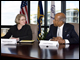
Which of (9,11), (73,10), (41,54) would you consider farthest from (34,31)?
(9,11)

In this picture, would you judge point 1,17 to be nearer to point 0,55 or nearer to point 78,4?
point 78,4

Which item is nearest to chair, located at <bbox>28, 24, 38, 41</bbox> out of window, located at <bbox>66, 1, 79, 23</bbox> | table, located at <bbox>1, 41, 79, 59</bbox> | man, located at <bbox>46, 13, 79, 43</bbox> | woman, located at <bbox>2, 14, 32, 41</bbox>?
woman, located at <bbox>2, 14, 32, 41</bbox>

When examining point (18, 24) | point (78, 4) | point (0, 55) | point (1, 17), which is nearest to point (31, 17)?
point (1, 17)

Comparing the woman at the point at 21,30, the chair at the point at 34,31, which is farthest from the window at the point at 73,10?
the woman at the point at 21,30

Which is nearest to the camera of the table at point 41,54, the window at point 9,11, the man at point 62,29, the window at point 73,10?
the table at point 41,54

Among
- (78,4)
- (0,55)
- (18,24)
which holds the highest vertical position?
(78,4)

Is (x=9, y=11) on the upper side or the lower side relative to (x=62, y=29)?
upper

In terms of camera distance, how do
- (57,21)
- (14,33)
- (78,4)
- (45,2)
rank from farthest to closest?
1. (45,2)
2. (78,4)
3. (14,33)
4. (57,21)

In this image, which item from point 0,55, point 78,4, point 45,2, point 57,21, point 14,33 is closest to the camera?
point 0,55

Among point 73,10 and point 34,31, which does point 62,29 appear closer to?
point 34,31

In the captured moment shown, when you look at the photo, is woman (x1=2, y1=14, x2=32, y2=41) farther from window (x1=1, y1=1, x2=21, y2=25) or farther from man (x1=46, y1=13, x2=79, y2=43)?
window (x1=1, y1=1, x2=21, y2=25)

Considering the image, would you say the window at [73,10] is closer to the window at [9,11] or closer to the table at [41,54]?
the window at [9,11]

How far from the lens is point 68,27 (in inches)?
109

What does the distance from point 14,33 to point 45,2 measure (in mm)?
3802
